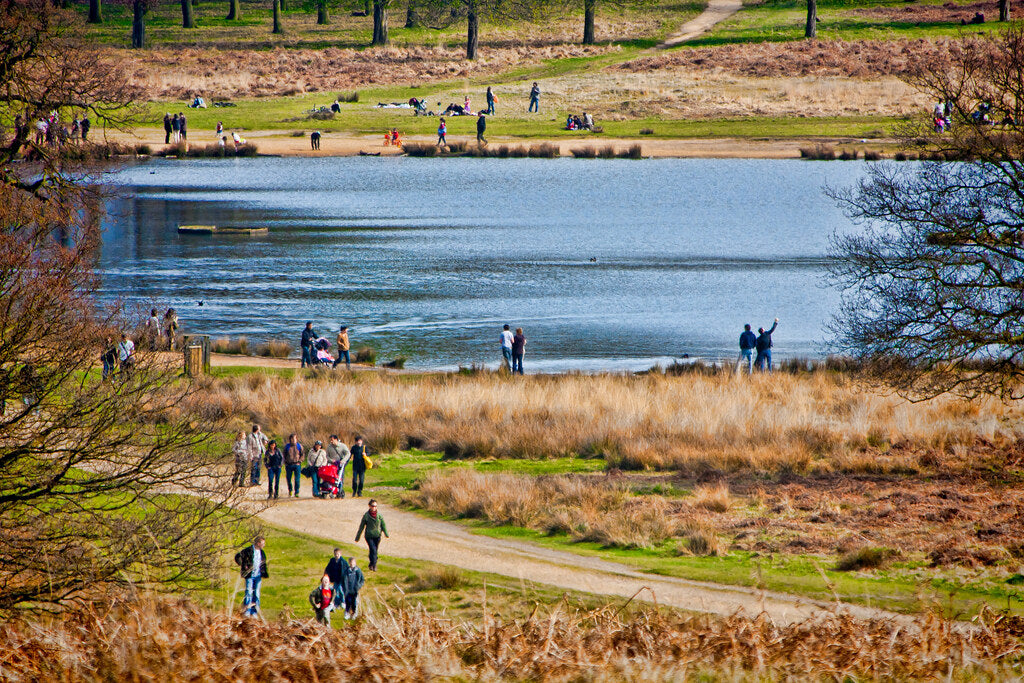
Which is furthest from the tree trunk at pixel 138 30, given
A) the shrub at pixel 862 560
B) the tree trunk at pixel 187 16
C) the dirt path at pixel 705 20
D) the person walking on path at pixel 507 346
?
the shrub at pixel 862 560

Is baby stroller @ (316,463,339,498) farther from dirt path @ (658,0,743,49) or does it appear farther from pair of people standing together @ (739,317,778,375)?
dirt path @ (658,0,743,49)

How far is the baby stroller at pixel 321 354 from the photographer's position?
34594 mm

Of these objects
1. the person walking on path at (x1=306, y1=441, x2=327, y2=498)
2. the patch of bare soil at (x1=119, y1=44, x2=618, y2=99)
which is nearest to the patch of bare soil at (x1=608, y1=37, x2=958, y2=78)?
the patch of bare soil at (x1=119, y1=44, x2=618, y2=99)

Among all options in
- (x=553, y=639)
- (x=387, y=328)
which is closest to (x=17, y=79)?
(x=387, y=328)

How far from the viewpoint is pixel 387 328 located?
139 feet

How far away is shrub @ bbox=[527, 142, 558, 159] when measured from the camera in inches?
3182

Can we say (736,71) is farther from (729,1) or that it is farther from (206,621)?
(206,621)

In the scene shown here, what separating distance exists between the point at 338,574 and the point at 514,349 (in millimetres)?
19217

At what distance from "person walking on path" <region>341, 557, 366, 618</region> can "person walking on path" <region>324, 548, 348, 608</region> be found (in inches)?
2.6

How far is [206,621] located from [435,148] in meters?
74.6

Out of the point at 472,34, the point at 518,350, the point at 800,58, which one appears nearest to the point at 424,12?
the point at 472,34

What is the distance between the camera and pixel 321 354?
113ft

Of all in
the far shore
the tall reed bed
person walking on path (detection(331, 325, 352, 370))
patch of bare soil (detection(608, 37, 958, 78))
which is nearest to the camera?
the tall reed bed

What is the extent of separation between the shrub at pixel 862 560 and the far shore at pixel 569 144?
65.3m
